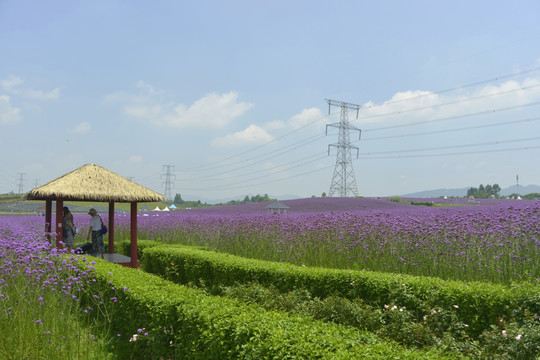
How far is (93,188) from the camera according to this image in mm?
12016

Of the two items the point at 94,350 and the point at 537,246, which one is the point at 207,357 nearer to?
the point at 94,350

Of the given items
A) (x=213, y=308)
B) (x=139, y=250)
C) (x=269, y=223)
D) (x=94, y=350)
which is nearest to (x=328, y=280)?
(x=213, y=308)

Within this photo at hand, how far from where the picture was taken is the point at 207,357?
402 centimetres

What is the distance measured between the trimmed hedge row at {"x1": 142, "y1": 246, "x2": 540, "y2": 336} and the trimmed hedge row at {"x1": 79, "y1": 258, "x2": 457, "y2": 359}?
1.69 m

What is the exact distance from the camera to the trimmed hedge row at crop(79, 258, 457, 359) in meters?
3.43

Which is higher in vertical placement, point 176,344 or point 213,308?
point 213,308

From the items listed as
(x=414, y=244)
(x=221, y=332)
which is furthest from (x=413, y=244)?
(x=221, y=332)

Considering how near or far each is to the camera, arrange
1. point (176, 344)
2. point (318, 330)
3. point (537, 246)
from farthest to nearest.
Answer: point (537, 246)
point (176, 344)
point (318, 330)

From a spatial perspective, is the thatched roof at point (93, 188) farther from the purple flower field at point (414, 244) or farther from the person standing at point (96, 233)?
the purple flower field at point (414, 244)

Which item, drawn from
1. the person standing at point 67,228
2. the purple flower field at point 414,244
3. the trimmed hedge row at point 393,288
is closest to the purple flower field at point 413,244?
the purple flower field at point 414,244

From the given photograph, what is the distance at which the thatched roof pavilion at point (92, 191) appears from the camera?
36.8 feet

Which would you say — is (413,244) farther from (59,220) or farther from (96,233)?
(59,220)

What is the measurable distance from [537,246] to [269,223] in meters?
7.40

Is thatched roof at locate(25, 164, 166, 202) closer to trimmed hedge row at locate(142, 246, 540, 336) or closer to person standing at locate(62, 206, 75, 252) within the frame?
person standing at locate(62, 206, 75, 252)
